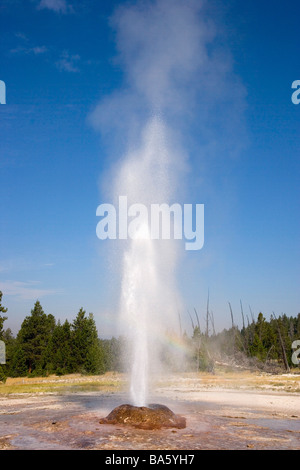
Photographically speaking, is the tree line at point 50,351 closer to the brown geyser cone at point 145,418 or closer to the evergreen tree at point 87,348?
the evergreen tree at point 87,348

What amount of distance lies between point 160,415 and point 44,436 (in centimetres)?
503

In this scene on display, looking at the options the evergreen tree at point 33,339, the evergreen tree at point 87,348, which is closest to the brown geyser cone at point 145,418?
the evergreen tree at point 87,348

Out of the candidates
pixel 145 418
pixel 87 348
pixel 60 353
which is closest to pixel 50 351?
pixel 60 353

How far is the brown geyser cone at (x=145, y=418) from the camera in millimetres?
15992

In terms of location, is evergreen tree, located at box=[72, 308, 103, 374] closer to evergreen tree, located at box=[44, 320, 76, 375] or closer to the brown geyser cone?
evergreen tree, located at box=[44, 320, 76, 375]

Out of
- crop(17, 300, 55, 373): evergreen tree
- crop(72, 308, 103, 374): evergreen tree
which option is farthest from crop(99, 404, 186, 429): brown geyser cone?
crop(17, 300, 55, 373): evergreen tree

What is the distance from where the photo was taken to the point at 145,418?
1628 centimetres

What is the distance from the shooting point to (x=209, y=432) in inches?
596

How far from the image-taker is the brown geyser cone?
15992mm

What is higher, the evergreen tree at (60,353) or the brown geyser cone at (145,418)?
the brown geyser cone at (145,418)

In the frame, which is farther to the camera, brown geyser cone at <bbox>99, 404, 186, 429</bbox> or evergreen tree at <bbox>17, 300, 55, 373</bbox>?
evergreen tree at <bbox>17, 300, 55, 373</bbox>
